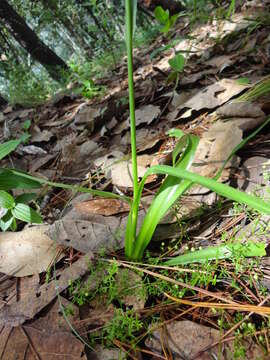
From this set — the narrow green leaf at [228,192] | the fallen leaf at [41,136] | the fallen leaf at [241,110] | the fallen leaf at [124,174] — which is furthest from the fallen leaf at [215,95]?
the fallen leaf at [41,136]

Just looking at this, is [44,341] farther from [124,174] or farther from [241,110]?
[241,110]

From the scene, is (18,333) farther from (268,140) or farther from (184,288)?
(268,140)

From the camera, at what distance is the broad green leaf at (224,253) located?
71 centimetres

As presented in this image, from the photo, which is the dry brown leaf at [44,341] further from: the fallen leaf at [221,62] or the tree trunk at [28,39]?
the tree trunk at [28,39]

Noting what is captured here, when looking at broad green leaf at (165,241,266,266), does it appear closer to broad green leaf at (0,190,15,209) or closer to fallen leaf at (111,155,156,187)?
fallen leaf at (111,155,156,187)

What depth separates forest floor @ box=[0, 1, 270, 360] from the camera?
67cm

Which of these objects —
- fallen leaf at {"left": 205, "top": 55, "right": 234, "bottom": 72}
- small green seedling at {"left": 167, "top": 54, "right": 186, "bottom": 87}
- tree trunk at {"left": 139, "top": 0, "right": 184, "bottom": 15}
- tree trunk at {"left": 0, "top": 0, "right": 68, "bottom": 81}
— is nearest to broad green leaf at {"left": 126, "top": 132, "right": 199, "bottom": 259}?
small green seedling at {"left": 167, "top": 54, "right": 186, "bottom": 87}

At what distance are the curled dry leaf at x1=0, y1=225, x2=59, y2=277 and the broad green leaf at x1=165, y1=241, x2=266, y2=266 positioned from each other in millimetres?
→ 425

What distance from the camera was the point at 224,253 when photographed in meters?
0.74

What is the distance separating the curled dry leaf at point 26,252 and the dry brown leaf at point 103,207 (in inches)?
6.4

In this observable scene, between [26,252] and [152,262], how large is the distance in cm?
44

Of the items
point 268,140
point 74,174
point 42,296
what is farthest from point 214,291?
point 74,174

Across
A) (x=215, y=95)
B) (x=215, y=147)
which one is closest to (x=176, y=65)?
(x=215, y=95)

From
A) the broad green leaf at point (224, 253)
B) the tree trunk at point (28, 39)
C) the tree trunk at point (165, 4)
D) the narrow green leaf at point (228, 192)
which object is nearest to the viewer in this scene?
the narrow green leaf at point (228, 192)
